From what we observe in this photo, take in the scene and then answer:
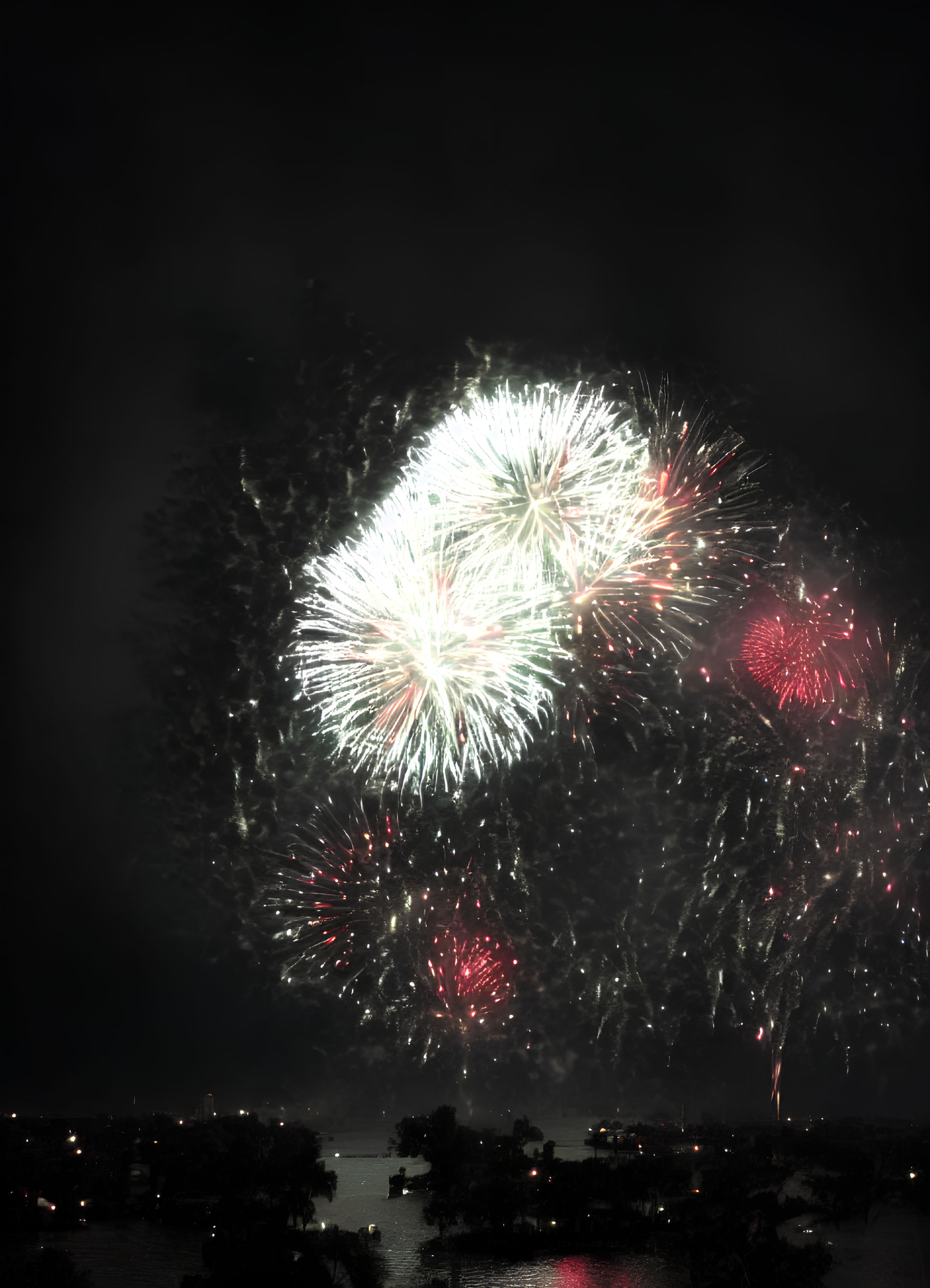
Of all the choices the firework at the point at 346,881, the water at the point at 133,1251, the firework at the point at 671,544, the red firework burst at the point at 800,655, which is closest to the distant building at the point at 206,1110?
the firework at the point at 346,881

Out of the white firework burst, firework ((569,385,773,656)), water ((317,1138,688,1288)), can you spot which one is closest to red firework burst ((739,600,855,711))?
firework ((569,385,773,656))

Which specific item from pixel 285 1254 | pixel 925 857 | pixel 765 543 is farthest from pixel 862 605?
pixel 285 1254

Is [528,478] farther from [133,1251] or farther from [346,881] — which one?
[133,1251]

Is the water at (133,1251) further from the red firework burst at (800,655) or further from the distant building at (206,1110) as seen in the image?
the red firework burst at (800,655)

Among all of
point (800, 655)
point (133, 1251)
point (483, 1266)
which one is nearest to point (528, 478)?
point (800, 655)

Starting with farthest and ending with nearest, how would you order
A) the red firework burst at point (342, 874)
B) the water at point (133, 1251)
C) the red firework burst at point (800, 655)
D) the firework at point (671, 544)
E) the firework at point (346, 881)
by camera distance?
the red firework burst at point (342, 874) < the firework at point (346, 881) < the red firework burst at point (800, 655) < the firework at point (671, 544) < the water at point (133, 1251)

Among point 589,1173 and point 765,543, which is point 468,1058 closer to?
point 589,1173

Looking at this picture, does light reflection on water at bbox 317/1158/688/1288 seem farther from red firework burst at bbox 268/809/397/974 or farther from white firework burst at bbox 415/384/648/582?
white firework burst at bbox 415/384/648/582
